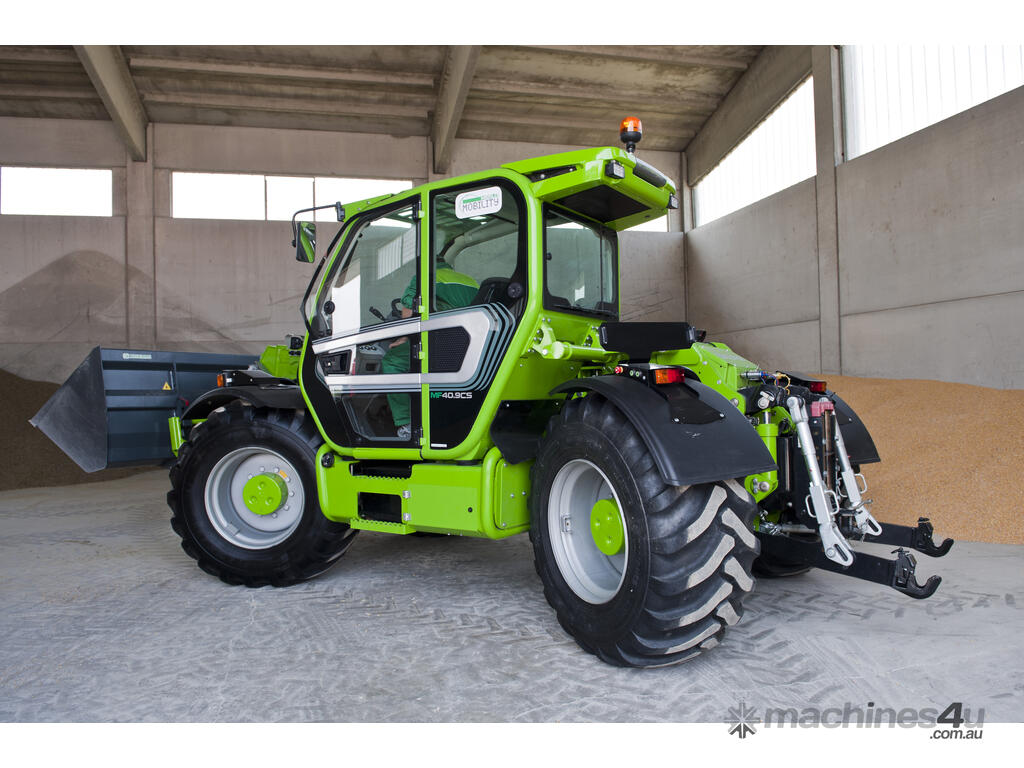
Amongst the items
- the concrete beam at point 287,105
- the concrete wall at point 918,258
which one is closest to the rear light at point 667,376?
the concrete wall at point 918,258

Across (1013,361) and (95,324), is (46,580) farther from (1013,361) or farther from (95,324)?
(95,324)

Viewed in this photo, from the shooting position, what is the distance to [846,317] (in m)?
10.4

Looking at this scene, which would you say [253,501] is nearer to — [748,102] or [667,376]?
[667,376]

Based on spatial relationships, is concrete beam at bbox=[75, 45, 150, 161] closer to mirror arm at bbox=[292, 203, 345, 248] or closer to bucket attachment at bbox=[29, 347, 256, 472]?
bucket attachment at bbox=[29, 347, 256, 472]

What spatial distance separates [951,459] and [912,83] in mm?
6101

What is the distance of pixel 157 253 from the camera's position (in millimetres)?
13836

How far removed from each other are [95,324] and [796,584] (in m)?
14.6

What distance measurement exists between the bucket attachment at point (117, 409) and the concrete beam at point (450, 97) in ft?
25.3

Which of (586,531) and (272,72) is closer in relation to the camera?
(586,531)

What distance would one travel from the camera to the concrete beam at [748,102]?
37.5ft

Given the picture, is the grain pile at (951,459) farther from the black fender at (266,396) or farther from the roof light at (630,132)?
the black fender at (266,396)
